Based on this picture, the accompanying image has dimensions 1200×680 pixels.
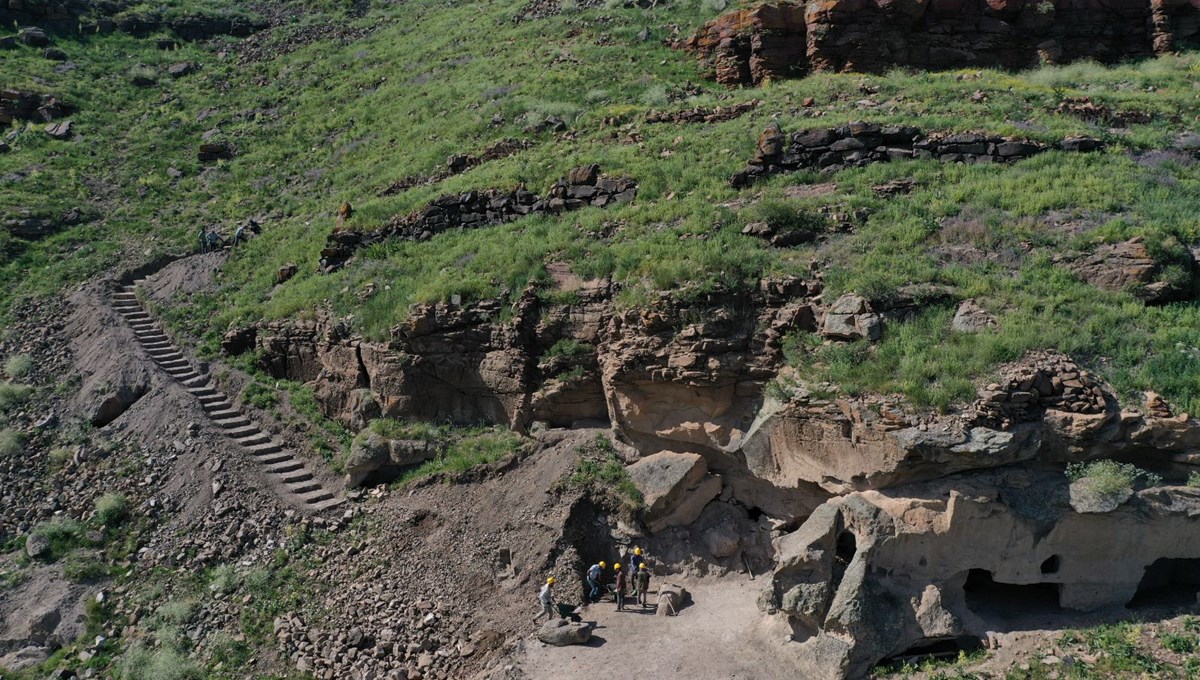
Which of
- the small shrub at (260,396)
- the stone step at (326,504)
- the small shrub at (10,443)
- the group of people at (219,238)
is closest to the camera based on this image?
the stone step at (326,504)

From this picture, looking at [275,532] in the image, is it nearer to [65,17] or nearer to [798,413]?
[798,413]

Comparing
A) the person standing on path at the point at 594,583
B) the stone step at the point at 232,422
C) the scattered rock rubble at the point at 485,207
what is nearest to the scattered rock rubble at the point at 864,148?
the scattered rock rubble at the point at 485,207

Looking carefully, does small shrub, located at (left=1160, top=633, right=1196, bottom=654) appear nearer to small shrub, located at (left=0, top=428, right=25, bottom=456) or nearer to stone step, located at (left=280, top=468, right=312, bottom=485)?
stone step, located at (left=280, top=468, right=312, bottom=485)

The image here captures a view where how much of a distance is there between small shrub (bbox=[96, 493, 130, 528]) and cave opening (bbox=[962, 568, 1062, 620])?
15404 mm

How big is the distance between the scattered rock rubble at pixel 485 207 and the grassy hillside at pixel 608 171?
0.53m

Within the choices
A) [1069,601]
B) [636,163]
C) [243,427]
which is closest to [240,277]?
[243,427]

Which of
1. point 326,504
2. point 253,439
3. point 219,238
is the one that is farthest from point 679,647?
point 219,238

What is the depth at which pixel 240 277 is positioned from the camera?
2380 cm

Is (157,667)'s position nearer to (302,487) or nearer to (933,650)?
(302,487)

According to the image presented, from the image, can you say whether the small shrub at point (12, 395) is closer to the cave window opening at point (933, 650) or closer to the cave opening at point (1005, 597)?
the cave window opening at point (933, 650)

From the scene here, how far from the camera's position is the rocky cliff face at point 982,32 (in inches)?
987

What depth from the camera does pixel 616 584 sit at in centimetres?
1332

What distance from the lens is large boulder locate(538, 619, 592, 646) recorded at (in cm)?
1234

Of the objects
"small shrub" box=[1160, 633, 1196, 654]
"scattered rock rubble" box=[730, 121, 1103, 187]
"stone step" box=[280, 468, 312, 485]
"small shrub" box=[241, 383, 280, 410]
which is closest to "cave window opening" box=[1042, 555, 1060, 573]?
"small shrub" box=[1160, 633, 1196, 654]
